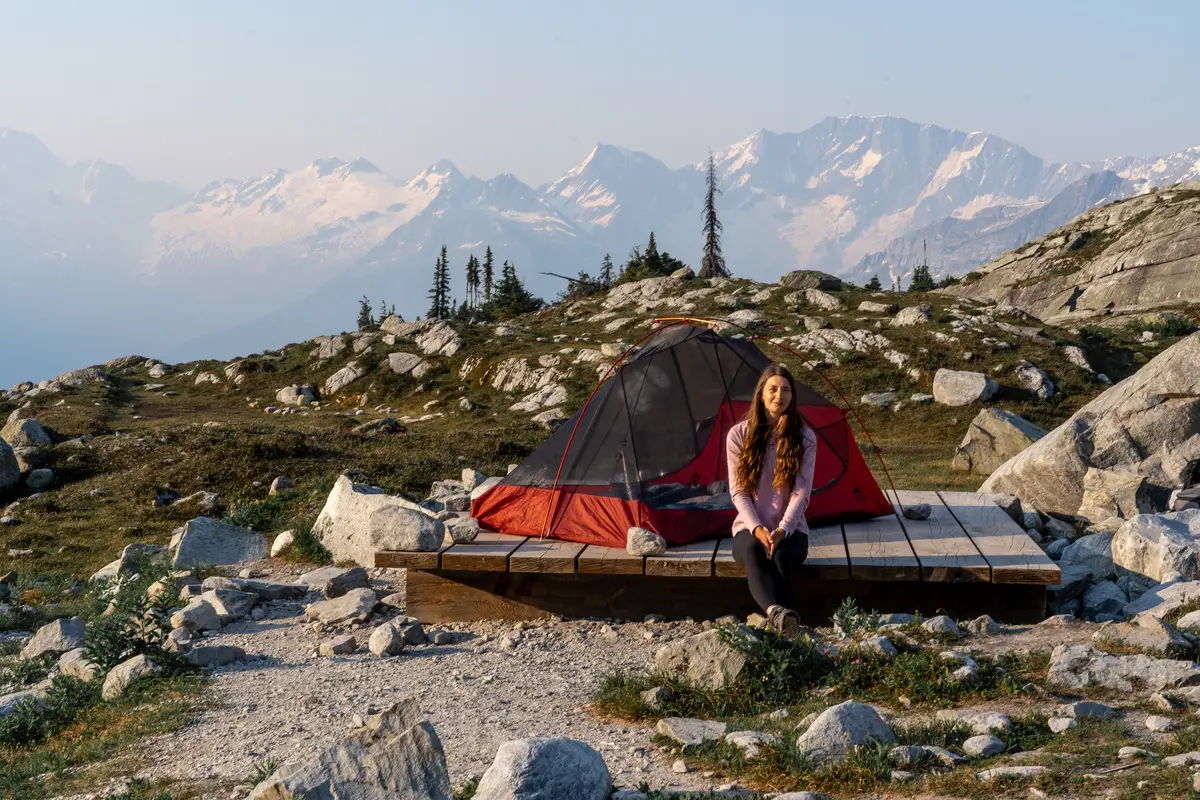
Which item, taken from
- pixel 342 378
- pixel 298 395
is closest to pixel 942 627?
pixel 342 378

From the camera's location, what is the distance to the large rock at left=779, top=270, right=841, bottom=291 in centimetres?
5375

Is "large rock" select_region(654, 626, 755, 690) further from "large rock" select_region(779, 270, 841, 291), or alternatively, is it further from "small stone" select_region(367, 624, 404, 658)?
"large rock" select_region(779, 270, 841, 291)

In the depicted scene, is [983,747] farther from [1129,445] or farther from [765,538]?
[1129,445]

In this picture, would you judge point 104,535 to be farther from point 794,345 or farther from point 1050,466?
point 794,345

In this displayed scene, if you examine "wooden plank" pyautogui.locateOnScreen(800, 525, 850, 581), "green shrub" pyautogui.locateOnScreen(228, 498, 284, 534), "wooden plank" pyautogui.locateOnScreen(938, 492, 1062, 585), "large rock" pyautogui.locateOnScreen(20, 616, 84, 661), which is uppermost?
"wooden plank" pyautogui.locateOnScreen(938, 492, 1062, 585)

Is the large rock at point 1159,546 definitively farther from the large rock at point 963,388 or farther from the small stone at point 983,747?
the large rock at point 963,388

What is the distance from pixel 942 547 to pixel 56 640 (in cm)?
906

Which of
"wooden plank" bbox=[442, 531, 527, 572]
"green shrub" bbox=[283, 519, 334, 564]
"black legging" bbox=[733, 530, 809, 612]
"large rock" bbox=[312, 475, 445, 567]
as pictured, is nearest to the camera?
"black legging" bbox=[733, 530, 809, 612]

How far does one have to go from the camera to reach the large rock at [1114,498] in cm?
1368

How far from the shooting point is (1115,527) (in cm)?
1264

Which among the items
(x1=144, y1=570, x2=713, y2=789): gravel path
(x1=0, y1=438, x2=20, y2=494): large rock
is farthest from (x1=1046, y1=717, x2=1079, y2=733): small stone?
(x1=0, y1=438, x2=20, y2=494): large rock

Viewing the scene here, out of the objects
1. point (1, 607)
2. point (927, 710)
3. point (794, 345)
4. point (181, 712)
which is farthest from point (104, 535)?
point (794, 345)

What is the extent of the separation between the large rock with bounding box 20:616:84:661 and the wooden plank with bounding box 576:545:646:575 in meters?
5.24

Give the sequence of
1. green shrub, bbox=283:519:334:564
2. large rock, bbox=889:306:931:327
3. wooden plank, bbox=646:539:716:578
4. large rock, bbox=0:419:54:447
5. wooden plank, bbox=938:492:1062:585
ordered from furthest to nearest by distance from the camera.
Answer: large rock, bbox=889:306:931:327 → large rock, bbox=0:419:54:447 → green shrub, bbox=283:519:334:564 → wooden plank, bbox=646:539:716:578 → wooden plank, bbox=938:492:1062:585
